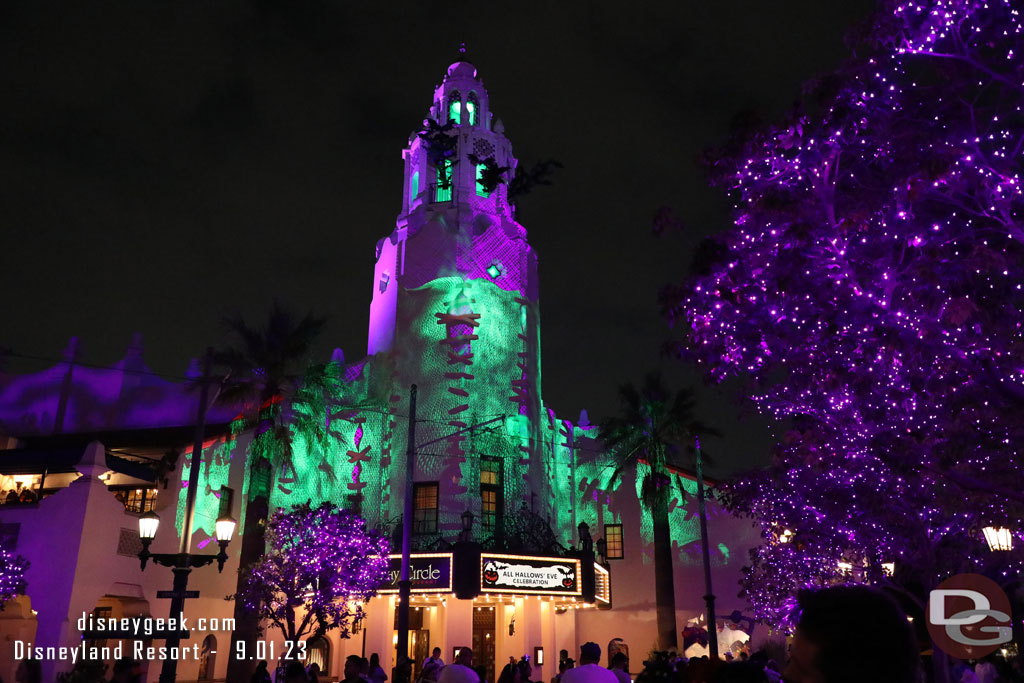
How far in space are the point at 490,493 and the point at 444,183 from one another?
16.6 meters

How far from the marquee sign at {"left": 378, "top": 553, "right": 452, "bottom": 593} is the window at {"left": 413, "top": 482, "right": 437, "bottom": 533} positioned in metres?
2.29

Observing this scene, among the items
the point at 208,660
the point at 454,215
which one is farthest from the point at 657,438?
the point at 208,660

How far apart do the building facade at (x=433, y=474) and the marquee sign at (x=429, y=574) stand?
0.09 metres

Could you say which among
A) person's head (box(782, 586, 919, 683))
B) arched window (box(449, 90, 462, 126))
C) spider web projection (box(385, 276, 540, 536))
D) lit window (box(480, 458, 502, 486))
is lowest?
person's head (box(782, 586, 919, 683))

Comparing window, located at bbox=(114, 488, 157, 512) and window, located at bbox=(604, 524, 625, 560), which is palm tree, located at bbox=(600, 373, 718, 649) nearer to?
window, located at bbox=(604, 524, 625, 560)

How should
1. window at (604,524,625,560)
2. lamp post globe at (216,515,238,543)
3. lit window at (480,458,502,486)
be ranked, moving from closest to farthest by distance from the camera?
lamp post globe at (216,515,238,543) → lit window at (480,458,502,486) → window at (604,524,625,560)

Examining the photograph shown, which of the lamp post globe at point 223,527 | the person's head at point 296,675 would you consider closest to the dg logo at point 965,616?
the person's head at point 296,675

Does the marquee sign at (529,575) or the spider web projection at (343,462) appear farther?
the spider web projection at (343,462)

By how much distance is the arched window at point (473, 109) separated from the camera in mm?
45375

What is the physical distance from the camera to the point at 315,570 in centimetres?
2961

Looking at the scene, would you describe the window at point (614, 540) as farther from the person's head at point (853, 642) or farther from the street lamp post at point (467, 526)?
the person's head at point (853, 642)

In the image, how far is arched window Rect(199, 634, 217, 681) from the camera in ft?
111

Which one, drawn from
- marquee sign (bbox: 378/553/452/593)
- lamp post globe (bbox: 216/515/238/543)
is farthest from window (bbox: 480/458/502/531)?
lamp post globe (bbox: 216/515/238/543)

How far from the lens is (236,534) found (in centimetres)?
3859
